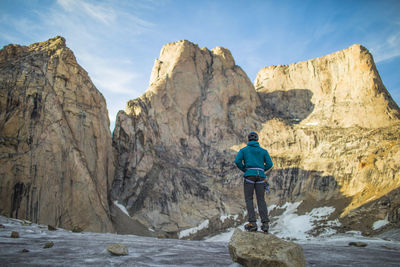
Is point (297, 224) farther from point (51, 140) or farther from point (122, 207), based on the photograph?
point (51, 140)

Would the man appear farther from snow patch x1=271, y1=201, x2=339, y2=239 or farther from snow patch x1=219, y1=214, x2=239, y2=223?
snow patch x1=219, y1=214, x2=239, y2=223

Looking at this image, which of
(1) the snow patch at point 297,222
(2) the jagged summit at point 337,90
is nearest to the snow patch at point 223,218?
(1) the snow patch at point 297,222

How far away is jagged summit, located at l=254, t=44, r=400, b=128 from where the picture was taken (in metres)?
49.5

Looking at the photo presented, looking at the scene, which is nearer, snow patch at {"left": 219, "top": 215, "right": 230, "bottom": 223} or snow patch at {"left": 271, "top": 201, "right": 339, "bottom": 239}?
snow patch at {"left": 271, "top": 201, "right": 339, "bottom": 239}

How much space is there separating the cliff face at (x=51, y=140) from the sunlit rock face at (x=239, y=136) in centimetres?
989

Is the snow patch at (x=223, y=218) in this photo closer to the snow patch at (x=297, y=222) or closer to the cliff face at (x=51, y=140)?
the snow patch at (x=297, y=222)

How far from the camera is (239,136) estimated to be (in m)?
55.6

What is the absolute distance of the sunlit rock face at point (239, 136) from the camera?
4244 cm

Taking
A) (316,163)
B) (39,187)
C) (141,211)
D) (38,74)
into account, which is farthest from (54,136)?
(316,163)

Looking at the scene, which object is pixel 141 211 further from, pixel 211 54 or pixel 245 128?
pixel 211 54

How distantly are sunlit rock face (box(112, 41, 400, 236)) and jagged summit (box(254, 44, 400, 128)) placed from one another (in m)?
0.21

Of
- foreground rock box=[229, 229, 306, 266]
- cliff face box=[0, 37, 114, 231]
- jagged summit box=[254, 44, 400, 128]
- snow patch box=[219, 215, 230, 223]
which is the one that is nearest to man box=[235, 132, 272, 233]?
foreground rock box=[229, 229, 306, 266]

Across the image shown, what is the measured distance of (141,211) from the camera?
42.4 m

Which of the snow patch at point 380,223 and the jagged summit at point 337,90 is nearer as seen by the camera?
the snow patch at point 380,223
